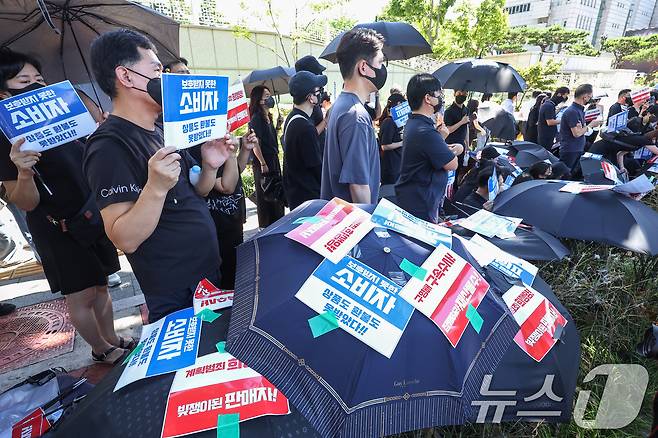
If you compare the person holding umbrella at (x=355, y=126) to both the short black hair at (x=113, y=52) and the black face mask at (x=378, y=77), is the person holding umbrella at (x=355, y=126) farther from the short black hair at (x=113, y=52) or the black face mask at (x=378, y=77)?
the short black hair at (x=113, y=52)

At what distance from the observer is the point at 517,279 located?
4.84ft

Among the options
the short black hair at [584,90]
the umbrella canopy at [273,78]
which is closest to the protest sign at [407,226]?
the umbrella canopy at [273,78]

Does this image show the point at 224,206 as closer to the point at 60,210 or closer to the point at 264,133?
the point at 60,210

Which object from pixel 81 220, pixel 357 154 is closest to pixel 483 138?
pixel 357 154

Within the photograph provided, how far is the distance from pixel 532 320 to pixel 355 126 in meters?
1.52

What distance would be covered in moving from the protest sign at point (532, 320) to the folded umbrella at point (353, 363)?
0.19 meters

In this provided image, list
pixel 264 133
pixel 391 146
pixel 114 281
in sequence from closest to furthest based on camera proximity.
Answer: pixel 114 281 < pixel 264 133 < pixel 391 146

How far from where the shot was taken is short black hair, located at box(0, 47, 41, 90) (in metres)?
2.03

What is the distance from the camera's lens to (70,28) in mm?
2777

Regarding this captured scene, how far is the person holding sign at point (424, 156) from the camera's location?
2.87 metres

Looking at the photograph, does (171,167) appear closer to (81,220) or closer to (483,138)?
(81,220)

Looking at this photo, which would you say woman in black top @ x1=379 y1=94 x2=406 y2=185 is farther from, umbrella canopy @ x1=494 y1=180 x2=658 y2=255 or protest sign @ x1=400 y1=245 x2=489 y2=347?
protest sign @ x1=400 y1=245 x2=489 y2=347

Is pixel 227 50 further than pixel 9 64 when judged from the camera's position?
Yes

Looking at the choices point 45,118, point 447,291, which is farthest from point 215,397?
point 45,118
